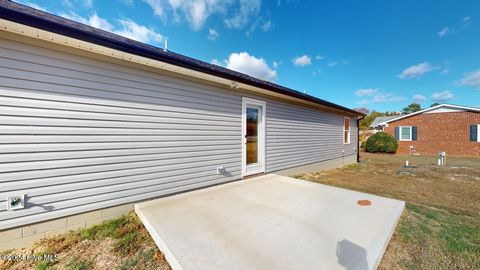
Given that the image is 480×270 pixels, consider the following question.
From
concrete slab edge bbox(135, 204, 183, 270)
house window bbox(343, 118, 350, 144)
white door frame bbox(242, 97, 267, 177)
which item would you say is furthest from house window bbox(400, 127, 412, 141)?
concrete slab edge bbox(135, 204, 183, 270)

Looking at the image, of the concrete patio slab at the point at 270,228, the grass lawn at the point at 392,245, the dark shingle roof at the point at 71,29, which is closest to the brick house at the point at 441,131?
the grass lawn at the point at 392,245

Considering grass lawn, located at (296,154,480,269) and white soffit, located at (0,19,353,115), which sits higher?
white soffit, located at (0,19,353,115)

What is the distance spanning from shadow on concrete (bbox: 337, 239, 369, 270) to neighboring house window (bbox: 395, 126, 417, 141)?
19.3 metres

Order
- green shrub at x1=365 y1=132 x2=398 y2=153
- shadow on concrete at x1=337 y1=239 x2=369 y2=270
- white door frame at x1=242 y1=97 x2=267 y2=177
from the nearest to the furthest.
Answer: shadow on concrete at x1=337 y1=239 x2=369 y2=270 → white door frame at x1=242 y1=97 x2=267 y2=177 → green shrub at x1=365 y1=132 x2=398 y2=153

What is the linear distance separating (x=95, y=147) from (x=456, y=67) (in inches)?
961

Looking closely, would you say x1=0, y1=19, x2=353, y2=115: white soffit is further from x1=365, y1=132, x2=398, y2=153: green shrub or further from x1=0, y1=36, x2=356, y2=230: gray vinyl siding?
x1=365, y1=132, x2=398, y2=153: green shrub

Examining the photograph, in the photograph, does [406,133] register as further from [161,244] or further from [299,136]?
[161,244]

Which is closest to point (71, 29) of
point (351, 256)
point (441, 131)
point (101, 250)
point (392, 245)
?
point (101, 250)

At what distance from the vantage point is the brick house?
43.8 feet

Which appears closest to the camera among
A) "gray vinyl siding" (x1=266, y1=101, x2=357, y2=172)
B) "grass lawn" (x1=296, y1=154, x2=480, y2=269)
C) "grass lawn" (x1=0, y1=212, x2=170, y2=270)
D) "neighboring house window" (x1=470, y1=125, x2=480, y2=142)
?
"grass lawn" (x1=0, y1=212, x2=170, y2=270)

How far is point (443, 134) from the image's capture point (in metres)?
14.4

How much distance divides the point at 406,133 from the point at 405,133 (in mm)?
70

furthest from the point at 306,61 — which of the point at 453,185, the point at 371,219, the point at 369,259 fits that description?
the point at 369,259

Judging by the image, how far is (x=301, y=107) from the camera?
272 inches
